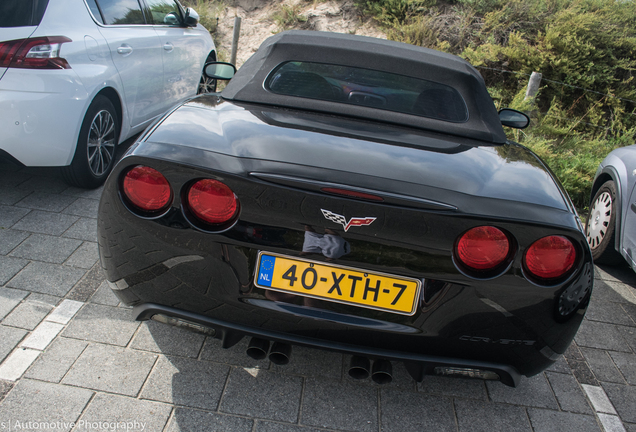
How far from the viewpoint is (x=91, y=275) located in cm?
285

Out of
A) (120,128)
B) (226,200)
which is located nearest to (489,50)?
(120,128)

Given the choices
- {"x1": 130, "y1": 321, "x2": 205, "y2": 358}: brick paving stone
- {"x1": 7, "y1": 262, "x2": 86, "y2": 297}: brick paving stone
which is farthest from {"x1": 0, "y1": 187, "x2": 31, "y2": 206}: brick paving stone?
{"x1": 130, "y1": 321, "x2": 205, "y2": 358}: brick paving stone

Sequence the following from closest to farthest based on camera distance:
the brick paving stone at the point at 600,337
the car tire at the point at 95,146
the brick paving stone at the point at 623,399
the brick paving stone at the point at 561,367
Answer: the brick paving stone at the point at 623,399, the brick paving stone at the point at 561,367, the brick paving stone at the point at 600,337, the car tire at the point at 95,146

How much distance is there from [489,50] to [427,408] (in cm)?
786

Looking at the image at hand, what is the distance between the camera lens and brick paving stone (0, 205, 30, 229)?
329cm

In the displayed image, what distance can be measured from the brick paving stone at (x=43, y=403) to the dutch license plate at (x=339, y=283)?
3.10ft

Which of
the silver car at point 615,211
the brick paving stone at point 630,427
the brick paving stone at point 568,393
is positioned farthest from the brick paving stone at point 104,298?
the silver car at point 615,211

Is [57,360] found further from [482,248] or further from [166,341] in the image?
[482,248]

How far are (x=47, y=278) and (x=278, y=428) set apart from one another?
5.42 ft

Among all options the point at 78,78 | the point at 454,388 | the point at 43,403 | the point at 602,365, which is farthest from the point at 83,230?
the point at 602,365

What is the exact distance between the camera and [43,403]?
6.46ft

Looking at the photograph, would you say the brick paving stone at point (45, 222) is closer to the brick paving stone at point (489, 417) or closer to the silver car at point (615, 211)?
the brick paving stone at point (489, 417)

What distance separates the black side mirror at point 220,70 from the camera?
11.1 ft

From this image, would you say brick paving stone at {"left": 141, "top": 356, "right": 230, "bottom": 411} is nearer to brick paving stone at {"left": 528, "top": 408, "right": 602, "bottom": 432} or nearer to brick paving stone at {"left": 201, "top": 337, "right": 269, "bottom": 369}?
brick paving stone at {"left": 201, "top": 337, "right": 269, "bottom": 369}
